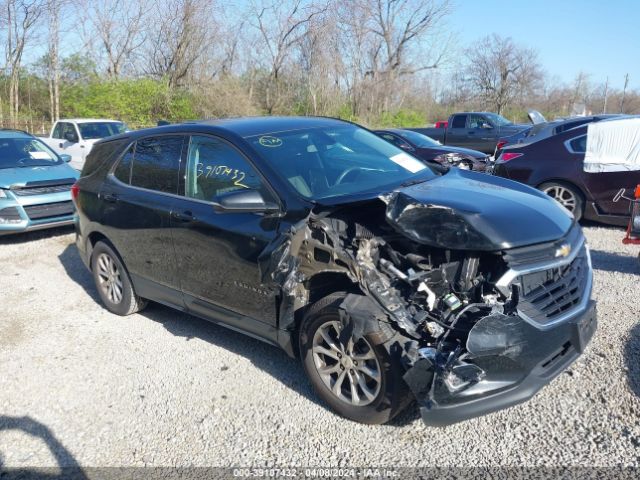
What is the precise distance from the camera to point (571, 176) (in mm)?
7648

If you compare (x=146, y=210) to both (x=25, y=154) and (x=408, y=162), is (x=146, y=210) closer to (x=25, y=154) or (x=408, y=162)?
(x=408, y=162)

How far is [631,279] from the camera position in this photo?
549cm

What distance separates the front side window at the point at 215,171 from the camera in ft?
13.0

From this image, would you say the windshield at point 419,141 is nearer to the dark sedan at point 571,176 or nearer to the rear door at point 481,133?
the dark sedan at point 571,176

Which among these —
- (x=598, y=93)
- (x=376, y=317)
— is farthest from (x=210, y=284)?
(x=598, y=93)

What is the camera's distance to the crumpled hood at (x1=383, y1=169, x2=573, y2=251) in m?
3.03

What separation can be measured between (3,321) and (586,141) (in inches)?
302

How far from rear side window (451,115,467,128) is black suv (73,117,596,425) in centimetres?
1530

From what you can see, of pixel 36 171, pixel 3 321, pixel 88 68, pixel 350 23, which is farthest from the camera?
pixel 350 23

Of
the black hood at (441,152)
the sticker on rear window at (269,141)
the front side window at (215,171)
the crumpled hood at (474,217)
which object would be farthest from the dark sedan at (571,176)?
the front side window at (215,171)

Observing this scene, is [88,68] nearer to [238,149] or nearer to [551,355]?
[238,149]

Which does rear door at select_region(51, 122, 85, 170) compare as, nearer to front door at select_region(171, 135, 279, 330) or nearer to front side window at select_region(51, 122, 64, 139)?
front side window at select_region(51, 122, 64, 139)

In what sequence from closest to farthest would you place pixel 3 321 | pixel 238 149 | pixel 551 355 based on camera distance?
pixel 551 355 < pixel 238 149 < pixel 3 321

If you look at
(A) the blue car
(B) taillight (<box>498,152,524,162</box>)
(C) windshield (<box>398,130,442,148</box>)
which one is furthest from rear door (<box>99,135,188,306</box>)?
(C) windshield (<box>398,130,442,148</box>)
